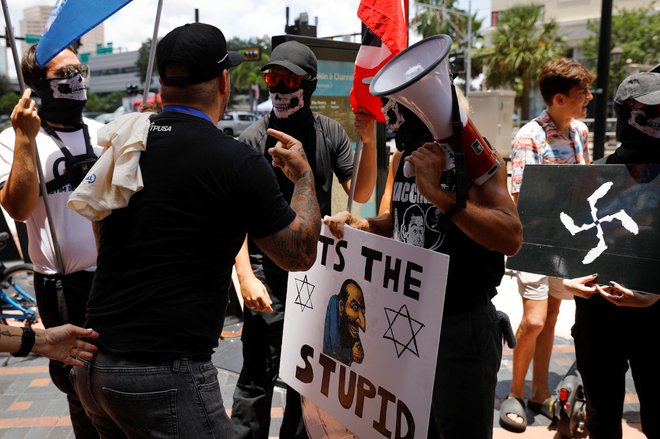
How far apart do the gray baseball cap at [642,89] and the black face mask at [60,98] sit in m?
2.48

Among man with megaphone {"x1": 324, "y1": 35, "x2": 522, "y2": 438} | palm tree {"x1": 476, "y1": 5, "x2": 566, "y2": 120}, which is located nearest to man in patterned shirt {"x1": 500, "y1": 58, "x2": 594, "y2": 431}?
man with megaphone {"x1": 324, "y1": 35, "x2": 522, "y2": 438}

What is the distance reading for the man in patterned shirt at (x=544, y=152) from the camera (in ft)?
12.5

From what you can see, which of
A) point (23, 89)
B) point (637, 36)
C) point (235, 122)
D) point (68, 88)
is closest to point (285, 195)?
point (68, 88)

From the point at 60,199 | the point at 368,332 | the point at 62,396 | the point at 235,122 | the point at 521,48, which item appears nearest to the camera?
the point at 368,332

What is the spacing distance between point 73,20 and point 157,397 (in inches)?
61.8

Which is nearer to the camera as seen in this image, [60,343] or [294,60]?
[60,343]

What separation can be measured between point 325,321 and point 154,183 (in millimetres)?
1054

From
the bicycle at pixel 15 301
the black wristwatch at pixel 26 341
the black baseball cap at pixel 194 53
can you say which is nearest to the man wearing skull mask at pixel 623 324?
the black baseball cap at pixel 194 53

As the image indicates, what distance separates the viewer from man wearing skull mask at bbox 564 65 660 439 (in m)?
2.64

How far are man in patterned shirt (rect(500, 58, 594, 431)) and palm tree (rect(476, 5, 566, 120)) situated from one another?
41622mm

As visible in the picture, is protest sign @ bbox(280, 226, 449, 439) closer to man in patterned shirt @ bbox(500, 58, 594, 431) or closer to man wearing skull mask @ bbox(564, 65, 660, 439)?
man wearing skull mask @ bbox(564, 65, 660, 439)

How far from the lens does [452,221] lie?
6.93ft

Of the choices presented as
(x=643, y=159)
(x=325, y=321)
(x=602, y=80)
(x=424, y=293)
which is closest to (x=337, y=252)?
(x=325, y=321)

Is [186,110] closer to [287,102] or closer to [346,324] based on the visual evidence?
[346,324]
